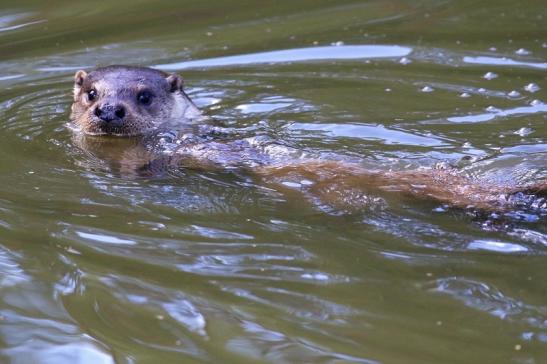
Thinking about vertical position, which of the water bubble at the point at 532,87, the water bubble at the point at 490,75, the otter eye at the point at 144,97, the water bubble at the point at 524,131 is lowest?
the water bubble at the point at 524,131

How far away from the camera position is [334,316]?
332 centimetres

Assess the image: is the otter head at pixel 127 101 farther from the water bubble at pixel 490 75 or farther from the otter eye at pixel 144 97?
the water bubble at pixel 490 75

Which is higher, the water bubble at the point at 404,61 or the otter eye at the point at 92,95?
the otter eye at the point at 92,95

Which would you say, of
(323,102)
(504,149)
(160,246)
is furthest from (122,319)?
(323,102)

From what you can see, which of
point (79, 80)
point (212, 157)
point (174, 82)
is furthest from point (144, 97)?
point (212, 157)

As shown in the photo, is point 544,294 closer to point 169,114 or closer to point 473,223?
point 473,223

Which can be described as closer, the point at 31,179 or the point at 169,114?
the point at 31,179

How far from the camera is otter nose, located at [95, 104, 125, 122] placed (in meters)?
5.41

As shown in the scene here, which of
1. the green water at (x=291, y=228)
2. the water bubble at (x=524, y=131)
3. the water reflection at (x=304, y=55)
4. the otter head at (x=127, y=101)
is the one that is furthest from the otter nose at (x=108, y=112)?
the water bubble at (x=524, y=131)

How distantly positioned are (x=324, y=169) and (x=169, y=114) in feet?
5.38

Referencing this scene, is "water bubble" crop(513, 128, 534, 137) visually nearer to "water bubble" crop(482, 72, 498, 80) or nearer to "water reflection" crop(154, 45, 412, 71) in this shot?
"water bubble" crop(482, 72, 498, 80)

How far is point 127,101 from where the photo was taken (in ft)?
18.3

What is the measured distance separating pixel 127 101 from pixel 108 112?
196 millimetres

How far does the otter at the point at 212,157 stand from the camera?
4102 mm
